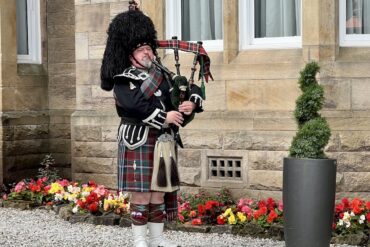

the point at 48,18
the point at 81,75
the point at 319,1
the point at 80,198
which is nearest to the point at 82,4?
the point at 81,75

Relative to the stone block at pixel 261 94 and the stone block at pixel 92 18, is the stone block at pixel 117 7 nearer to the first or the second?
the stone block at pixel 92 18

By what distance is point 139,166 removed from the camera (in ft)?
19.4

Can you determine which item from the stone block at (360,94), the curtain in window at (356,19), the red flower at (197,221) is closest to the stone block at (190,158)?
the red flower at (197,221)

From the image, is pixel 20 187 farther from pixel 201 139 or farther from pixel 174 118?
pixel 174 118

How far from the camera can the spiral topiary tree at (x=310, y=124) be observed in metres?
6.03

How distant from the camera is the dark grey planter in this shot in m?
5.93

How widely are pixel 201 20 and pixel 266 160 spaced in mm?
1802

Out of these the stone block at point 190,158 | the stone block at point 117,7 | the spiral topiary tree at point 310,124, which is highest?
the stone block at point 117,7

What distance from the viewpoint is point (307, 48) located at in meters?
7.97

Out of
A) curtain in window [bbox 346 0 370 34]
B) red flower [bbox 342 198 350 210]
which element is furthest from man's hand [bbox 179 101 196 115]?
curtain in window [bbox 346 0 370 34]

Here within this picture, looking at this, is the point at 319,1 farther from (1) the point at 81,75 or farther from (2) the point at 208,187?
(1) the point at 81,75

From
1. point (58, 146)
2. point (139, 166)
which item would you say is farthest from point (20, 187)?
point (139, 166)

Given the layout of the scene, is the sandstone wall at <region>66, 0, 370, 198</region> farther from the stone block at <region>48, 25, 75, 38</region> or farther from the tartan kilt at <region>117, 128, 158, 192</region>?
the tartan kilt at <region>117, 128, 158, 192</region>

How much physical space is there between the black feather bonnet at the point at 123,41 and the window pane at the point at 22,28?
16.8ft
